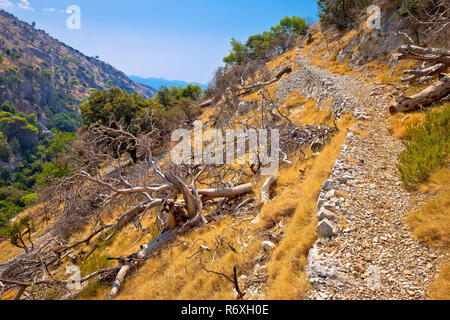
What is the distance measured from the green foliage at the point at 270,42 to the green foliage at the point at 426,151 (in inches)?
1662

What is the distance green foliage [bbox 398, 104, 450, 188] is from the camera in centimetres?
417

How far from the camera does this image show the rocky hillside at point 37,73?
346ft

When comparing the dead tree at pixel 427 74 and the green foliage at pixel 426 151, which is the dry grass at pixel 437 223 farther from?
the dead tree at pixel 427 74

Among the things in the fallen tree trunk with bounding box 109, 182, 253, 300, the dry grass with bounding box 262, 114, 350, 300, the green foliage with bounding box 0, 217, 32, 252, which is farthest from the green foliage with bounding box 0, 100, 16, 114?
the dry grass with bounding box 262, 114, 350, 300

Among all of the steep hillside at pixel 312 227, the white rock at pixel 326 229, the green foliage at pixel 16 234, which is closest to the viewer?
the steep hillside at pixel 312 227

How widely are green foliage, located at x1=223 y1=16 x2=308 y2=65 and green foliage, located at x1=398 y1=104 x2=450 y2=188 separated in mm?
42207

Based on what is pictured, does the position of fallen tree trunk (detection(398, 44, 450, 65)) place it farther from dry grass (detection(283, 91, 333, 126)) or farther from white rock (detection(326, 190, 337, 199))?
white rock (detection(326, 190, 337, 199))

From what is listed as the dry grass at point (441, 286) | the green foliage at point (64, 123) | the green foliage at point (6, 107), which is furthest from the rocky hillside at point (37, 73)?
the dry grass at point (441, 286)

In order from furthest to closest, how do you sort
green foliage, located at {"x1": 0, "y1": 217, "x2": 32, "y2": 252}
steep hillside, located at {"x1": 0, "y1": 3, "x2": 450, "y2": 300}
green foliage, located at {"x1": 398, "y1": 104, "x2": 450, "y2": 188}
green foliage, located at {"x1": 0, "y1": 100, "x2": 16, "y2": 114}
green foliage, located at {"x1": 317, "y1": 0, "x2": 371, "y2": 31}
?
green foliage, located at {"x1": 0, "y1": 100, "x2": 16, "y2": 114}, green foliage, located at {"x1": 317, "y1": 0, "x2": 371, "y2": 31}, green foliage, located at {"x1": 0, "y1": 217, "x2": 32, "y2": 252}, green foliage, located at {"x1": 398, "y1": 104, "x2": 450, "y2": 188}, steep hillside, located at {"x1": 0, "y1": 3, "x2": 450, "y2": 300}

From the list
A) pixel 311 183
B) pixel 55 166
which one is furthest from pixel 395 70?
pixel 55 166

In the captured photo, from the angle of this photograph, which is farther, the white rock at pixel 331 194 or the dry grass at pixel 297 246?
the white rock at pixel 331 194

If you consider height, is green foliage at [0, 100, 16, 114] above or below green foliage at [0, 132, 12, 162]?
above

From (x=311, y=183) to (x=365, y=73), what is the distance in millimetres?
11692

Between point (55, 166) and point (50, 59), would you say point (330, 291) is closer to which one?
point (55, 166)
